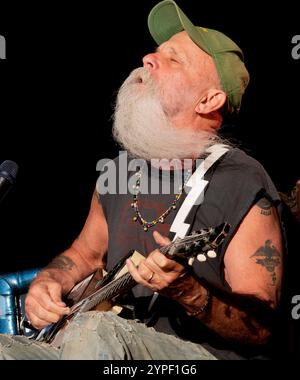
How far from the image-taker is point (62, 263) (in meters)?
2.50

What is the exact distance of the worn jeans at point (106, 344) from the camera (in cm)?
161

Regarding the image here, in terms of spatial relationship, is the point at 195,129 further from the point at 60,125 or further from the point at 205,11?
the point at 60,125

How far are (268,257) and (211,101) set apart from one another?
70 cm

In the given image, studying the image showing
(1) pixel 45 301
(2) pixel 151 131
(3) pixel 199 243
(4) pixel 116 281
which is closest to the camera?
(3) pixel 199 243

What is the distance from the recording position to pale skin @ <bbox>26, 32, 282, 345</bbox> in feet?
5.33

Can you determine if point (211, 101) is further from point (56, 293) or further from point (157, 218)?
point (56, 293)

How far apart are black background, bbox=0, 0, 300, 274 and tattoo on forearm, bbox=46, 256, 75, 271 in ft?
2.06

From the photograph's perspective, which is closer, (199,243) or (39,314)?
(199,243)

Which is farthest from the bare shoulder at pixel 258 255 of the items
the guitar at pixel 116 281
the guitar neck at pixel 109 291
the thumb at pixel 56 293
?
the thumb at pixel 56 293

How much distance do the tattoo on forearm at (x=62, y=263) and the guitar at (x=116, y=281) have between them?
0.15 meters

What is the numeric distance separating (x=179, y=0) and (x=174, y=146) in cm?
85

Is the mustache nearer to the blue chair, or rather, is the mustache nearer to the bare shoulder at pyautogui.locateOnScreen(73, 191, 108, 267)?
the bare shoulder at pyautogui.locateOnScreen(73, 191, 108, 267)

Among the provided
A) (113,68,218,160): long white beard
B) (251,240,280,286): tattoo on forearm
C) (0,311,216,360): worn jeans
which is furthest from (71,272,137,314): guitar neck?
(113,68,218,160): long white beard

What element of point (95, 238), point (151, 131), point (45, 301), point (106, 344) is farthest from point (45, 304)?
point (151, 131)
